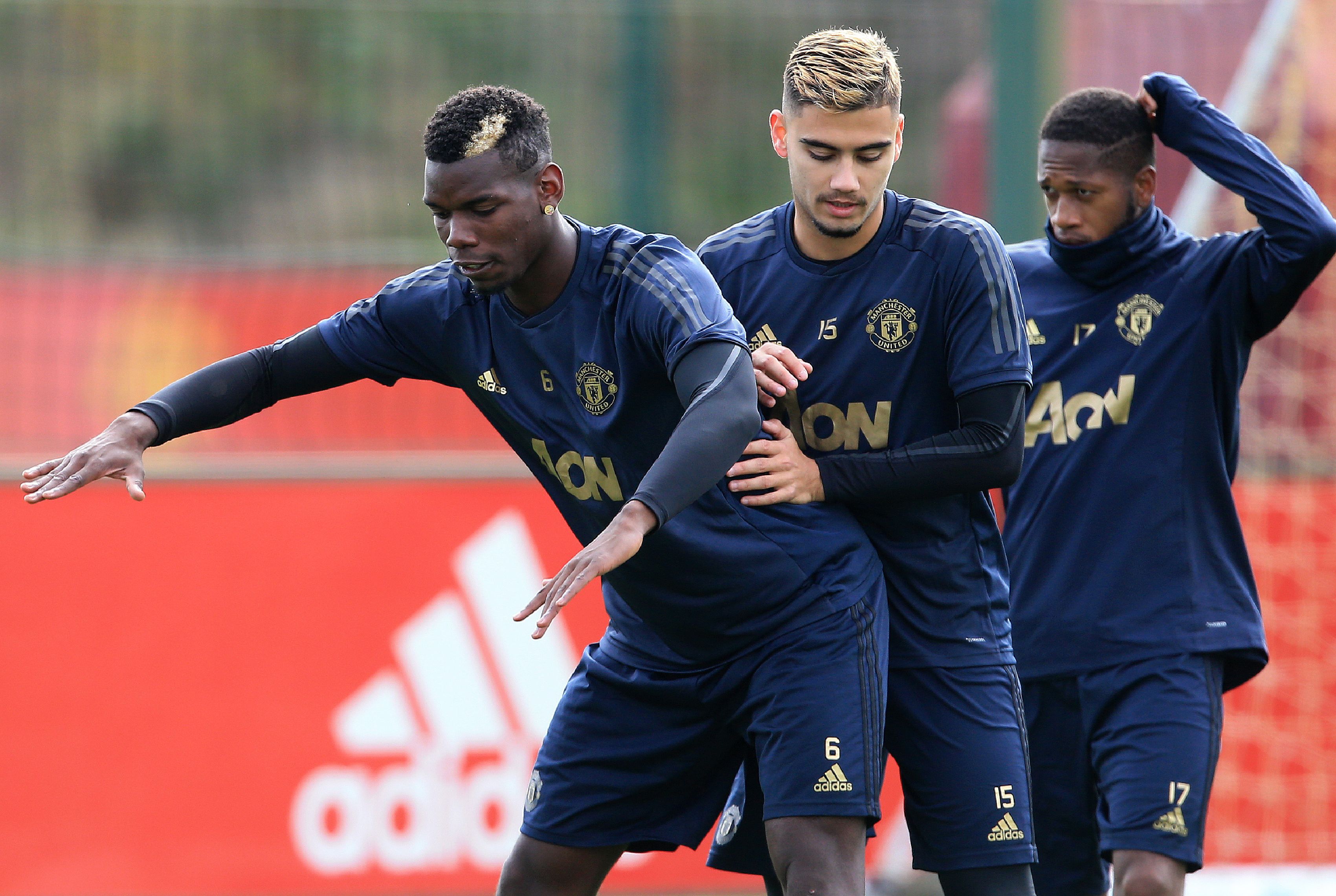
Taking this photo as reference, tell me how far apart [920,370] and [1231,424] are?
1116 millimetres

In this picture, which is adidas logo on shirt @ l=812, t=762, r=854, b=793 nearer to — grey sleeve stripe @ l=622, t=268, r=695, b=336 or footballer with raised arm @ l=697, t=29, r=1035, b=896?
footballer with raised arm @ l=697, t=29, r=1035, b=896

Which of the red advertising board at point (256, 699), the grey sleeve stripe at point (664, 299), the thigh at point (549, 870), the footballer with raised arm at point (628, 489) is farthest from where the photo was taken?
the red advertising board at point (256, 699)

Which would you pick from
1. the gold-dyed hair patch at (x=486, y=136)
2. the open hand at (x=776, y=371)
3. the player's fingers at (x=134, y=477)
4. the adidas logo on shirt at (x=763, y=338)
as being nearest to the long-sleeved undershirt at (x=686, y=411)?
the player's fingers at (x=134, y=477)

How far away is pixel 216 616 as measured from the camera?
6.65 m

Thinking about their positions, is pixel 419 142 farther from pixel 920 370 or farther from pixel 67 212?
pixel 920 370

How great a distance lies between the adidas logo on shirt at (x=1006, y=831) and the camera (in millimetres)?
3605

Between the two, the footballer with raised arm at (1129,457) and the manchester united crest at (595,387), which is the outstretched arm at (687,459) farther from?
the footballer with raised arm at (1129,457)

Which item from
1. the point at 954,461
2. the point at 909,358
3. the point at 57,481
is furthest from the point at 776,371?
the point at 57,481

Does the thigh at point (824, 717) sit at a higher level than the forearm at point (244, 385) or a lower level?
lower

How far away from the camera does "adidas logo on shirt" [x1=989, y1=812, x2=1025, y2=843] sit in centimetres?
361

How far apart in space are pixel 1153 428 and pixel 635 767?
1.62m

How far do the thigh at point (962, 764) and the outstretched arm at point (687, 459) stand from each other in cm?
81

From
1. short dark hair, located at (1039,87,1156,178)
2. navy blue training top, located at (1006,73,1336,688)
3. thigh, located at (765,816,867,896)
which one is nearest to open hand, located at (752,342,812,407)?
thigh, located at (765,816,867,896)

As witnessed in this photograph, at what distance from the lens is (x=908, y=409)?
3.69m
